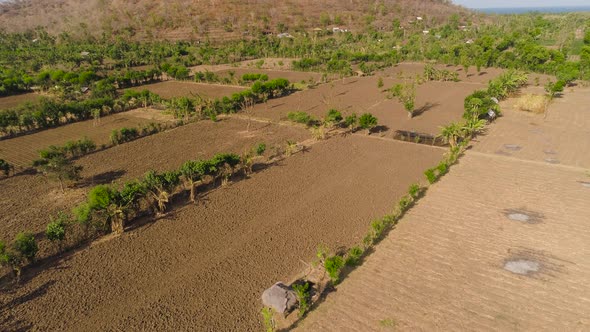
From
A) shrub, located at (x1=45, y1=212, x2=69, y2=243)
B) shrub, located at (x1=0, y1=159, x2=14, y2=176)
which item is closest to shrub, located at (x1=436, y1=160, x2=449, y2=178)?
shrub, located at (x1=45, y1=212, x2=69, y2=243)

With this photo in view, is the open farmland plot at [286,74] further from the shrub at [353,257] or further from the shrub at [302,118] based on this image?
the shrub at [353,257]

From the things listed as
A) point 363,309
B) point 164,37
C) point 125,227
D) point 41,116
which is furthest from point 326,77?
point 164,37

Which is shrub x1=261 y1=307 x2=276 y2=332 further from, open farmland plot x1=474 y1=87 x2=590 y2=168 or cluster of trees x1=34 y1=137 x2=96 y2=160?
cluster of trees x1=34 y1=137 x2=96 y2=160

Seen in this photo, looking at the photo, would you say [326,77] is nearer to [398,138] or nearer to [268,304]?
[398,138]

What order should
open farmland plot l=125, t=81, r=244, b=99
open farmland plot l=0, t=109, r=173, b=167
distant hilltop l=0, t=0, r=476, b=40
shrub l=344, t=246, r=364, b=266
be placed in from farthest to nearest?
distant hilltop l=0, t=0, r=476, b=40 → open farmland plot l=125, t=81, r=244, b=99 → open farmland plot l=0, t=109, r=173, b=167 → shrub l=344, t=246, r=364, b=266

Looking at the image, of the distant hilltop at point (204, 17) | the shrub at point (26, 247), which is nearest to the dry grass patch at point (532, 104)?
the shrub at point (26, 247)

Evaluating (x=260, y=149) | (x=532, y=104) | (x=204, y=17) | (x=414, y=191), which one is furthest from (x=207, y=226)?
(x=204, y=17)
